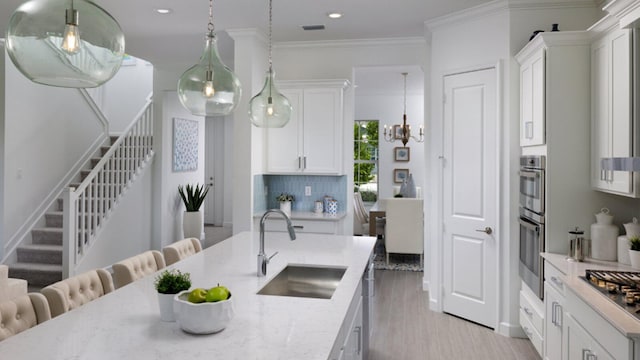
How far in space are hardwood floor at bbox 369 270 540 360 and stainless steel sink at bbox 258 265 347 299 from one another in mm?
1117

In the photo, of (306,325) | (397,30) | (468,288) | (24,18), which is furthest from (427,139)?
(24,18)

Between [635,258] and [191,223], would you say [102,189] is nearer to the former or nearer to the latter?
[191,223]

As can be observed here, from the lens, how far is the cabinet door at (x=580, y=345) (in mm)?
2062

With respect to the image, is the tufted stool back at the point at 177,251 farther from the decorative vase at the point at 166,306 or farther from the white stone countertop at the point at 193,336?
the decorative vase at the point at 166,306

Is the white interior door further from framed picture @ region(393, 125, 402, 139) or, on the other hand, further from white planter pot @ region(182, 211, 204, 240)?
framed picture @ region(393, 125, 402, 139)

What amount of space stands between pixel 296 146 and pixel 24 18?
4.00 m

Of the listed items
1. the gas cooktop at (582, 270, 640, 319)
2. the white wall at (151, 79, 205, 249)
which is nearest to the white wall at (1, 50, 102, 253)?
the white wall at (151, 79, 205, 249)

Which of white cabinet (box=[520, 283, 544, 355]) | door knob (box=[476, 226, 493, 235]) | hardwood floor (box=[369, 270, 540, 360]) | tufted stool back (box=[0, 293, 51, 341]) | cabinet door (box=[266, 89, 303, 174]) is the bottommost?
hardwood floor (box=[369, 270, 540, 360])

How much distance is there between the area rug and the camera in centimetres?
636

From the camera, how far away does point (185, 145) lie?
7723 millimetres

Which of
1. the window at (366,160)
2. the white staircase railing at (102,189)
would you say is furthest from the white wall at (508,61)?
the window at (366,160)

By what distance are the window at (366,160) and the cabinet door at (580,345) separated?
7379 mm

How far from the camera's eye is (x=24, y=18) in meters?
1.36

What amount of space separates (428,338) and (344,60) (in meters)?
3.23
